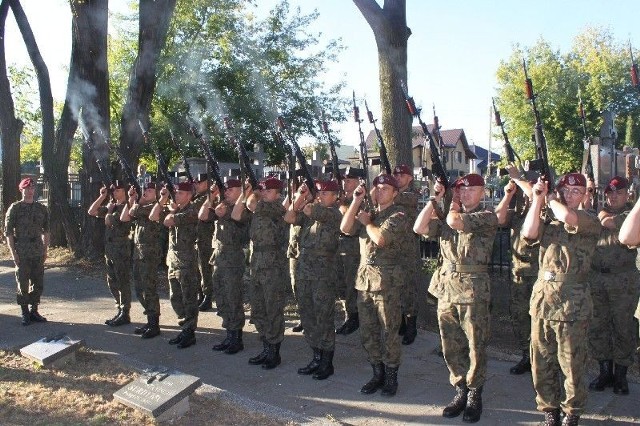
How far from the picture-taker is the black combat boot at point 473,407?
16.4 feet

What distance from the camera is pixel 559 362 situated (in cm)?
463

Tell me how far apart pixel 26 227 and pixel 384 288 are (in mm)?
5651

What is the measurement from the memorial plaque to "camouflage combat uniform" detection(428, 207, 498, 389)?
7.02 feet

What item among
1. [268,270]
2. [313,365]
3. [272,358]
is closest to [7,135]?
[268,270]

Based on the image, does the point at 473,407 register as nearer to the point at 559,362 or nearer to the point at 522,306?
the point at 559,362

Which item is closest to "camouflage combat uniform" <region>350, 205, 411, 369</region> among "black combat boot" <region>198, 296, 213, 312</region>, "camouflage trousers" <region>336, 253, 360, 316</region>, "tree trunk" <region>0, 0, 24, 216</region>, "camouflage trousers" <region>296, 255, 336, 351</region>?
"camouflage trousers" <region>296, 255, 336, 351</region>

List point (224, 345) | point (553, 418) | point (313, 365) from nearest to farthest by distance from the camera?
point (553, 418)
point (313, 365)
point (224, 345)

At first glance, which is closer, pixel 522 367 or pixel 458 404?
pixel 458 404

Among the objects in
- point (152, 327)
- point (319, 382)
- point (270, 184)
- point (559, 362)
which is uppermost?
point (270, 184)

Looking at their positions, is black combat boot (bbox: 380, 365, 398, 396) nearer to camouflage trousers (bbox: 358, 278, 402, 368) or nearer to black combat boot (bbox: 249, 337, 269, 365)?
camouflage trousers (bbox: 358, 278, 402, 368)

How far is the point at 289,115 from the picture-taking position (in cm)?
2767

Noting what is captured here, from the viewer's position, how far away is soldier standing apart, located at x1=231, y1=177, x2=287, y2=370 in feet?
21.4

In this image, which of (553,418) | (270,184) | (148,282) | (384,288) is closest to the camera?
A: (553,418)

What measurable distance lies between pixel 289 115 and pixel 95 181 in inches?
584
